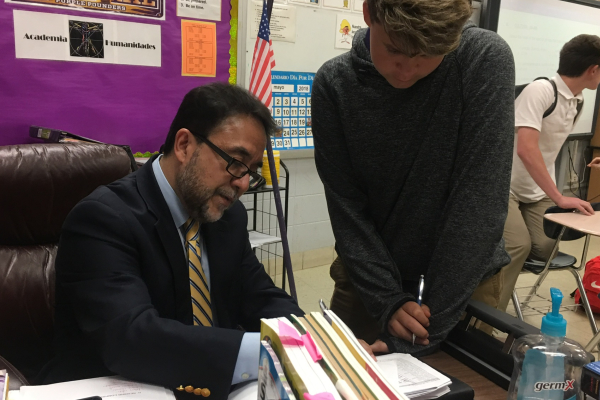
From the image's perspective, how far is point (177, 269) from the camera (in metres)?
1.12

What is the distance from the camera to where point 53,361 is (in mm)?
1155

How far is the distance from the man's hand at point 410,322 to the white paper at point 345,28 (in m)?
2.68

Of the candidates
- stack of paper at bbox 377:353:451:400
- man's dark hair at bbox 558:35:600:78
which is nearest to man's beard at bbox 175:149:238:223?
stack of paper at bbox 377:353:451:400

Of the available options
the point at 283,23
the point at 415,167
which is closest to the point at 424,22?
the point at 415,167

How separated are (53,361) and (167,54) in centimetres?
198

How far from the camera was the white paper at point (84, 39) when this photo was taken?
7.72 ft

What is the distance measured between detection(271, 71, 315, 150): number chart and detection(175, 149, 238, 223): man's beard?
2.10 m

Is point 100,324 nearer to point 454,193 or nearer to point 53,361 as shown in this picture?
point 53,361

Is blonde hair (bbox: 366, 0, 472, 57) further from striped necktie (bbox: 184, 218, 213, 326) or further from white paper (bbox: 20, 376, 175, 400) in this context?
white paper (bbox: 20, 376, 175, 400)

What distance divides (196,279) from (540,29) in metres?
4.44

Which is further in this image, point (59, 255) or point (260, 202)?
point (260, 202)

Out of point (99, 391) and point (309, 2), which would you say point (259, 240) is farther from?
point (99, 391)

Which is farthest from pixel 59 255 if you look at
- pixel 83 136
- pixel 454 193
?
pixel 83 136

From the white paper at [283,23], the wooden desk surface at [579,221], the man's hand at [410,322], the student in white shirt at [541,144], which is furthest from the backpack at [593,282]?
the man's hand at [410,322]
